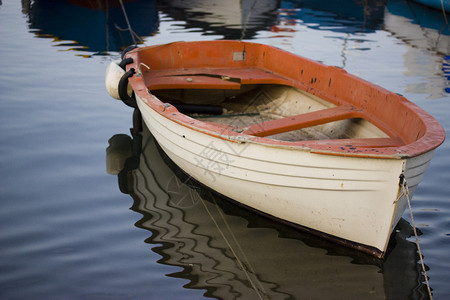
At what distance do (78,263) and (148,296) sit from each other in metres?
0.69

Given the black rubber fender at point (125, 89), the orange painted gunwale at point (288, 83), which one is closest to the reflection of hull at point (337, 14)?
the orange painted gunwale at point (288, 83)

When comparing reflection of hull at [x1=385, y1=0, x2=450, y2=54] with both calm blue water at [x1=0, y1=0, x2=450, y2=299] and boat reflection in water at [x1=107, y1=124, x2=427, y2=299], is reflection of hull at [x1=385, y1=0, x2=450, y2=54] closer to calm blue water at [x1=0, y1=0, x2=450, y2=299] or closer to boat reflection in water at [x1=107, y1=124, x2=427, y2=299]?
calm blue water at [x1=0, y1=0, x2=450, y2=299]

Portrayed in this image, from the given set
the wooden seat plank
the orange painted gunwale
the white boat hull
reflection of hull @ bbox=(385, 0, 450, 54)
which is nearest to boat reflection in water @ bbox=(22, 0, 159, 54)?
the orange painted gunwale

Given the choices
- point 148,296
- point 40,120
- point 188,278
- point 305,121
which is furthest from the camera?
point 40,120

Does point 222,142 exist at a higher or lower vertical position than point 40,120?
higher

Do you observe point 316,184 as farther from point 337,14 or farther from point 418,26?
point 337,14

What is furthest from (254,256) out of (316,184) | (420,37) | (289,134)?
(420,37)

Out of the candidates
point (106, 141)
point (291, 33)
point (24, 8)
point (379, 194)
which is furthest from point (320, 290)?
point (24, 8)

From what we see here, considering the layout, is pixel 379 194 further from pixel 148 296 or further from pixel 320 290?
pixel 148 296

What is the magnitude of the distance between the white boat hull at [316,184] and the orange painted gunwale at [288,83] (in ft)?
0.27

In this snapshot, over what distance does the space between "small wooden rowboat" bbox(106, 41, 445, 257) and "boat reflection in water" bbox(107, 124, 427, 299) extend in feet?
0.51

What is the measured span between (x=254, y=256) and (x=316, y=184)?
0.78m

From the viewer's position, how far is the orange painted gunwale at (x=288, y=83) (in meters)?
3.85

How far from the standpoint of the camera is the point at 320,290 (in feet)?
12.0
